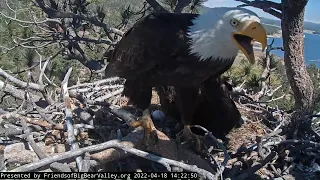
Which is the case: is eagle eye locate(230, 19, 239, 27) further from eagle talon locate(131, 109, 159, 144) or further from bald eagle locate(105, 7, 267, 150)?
eagle talon locate(131, 109, 159, 144)

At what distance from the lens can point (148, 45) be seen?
9.82ft

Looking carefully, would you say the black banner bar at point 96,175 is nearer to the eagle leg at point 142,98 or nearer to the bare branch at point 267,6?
the eagle leg at point 142,98

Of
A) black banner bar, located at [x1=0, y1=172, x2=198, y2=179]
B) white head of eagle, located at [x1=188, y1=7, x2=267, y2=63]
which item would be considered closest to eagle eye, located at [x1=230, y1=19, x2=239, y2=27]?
white head of eagle, located at [x1=188, y1=7, x2=267, y2=63]

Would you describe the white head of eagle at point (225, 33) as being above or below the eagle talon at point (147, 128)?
above

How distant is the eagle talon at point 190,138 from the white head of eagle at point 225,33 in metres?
0.93

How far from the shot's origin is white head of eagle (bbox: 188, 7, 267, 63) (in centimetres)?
249

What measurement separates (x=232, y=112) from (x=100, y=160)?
1567 mm

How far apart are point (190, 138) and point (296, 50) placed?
1.25 m

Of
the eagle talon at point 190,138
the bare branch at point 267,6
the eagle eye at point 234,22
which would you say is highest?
the bare branch at point 267,6

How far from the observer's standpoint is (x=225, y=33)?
2596 millimetres

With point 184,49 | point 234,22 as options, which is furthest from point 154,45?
point 234,22

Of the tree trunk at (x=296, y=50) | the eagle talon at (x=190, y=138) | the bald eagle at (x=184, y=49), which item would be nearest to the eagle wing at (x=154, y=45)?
the bald eagle at (x=184, y=49)

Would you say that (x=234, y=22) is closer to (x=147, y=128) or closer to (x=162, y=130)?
(x=147, y=128)

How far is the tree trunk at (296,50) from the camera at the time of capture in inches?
134
